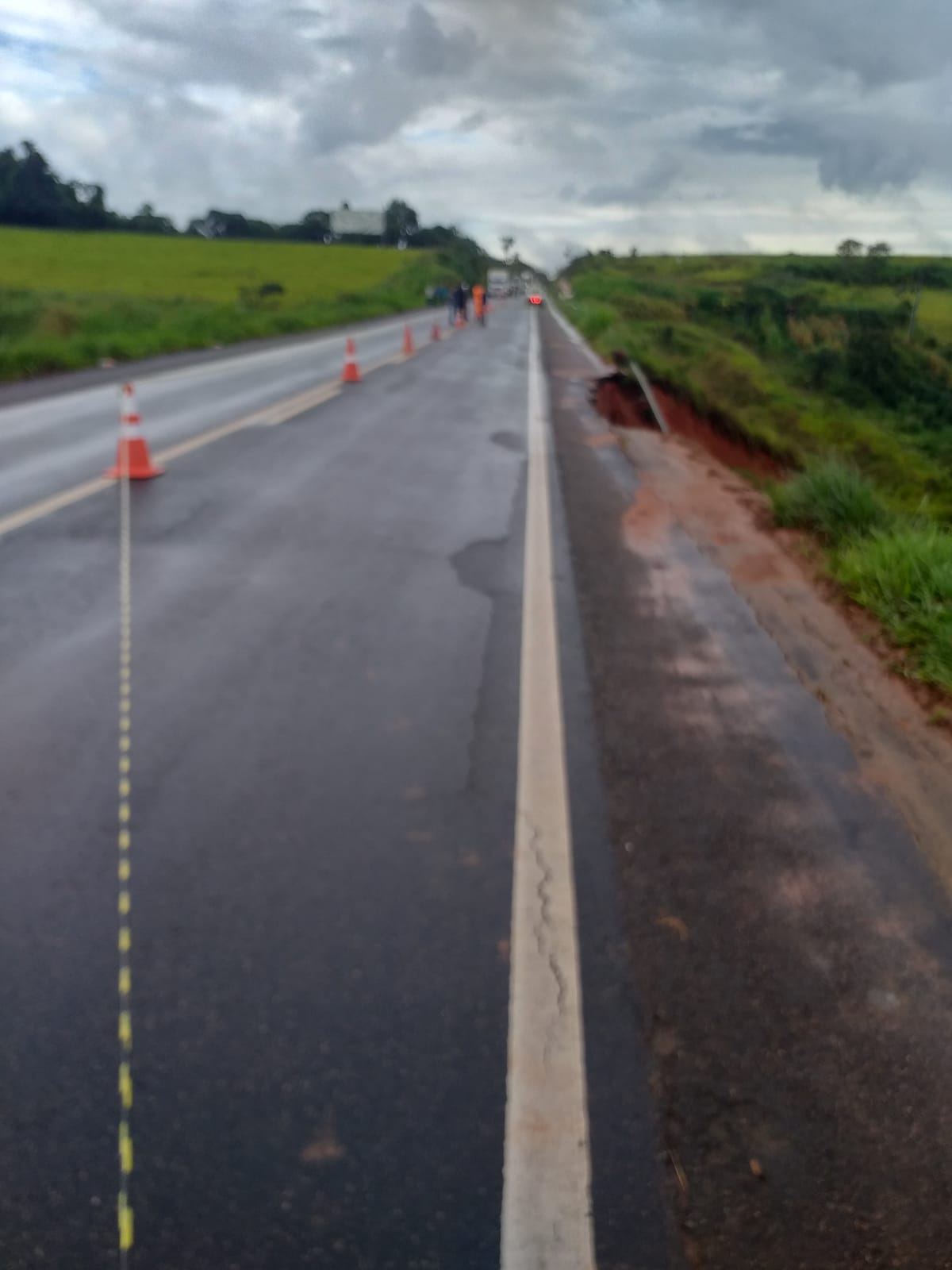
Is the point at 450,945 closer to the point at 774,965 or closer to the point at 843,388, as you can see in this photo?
the point at 774,965

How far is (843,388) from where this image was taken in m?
39.5

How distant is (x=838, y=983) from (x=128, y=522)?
6612 mm

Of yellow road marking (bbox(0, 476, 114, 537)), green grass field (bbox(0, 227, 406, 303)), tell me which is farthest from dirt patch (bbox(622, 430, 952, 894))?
green grass field (bbox(0, 227, 406, 303))

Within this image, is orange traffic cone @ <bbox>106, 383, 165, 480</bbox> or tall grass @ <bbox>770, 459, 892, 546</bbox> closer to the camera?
tall grass @ <bbox>770, 459, 892, 546</bbox>

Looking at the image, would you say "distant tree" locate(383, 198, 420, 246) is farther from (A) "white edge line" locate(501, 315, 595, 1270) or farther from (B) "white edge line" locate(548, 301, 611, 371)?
(A) "white edge line" locate(501, 315, 595, 1270)

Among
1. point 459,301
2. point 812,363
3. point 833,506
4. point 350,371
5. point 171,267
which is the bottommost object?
point 833,506

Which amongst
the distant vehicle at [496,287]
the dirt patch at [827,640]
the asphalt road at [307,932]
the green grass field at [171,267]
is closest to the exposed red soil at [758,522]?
the dirt patch at [827,640]

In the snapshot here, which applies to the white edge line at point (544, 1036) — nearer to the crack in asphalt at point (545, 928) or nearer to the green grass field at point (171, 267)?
the crack in asphalt at point (545, 928)

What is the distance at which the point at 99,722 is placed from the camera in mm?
4551

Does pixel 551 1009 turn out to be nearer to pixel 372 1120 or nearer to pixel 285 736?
pixel 372 1120

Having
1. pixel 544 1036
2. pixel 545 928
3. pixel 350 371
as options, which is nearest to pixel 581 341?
pixel 350 371

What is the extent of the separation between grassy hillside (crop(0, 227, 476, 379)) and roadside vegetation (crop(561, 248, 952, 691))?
11.6m

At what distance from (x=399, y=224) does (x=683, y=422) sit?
139452mm

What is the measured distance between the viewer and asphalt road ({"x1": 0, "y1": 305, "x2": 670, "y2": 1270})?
227 centimetres
